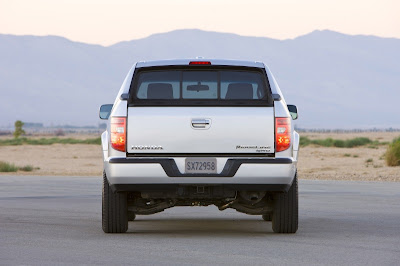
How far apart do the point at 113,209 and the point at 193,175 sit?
4.18 feet

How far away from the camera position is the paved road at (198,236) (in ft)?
33.7

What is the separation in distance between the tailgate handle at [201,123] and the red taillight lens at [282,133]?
2.65 ft

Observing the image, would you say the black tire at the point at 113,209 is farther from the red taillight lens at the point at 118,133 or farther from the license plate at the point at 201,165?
the license plate at the point at 201,165

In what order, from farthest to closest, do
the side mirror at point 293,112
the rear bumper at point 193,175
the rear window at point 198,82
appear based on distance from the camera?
the side mirror at point 293,112 < the rear window at point 198,82 < the rear bumper at point 193,175

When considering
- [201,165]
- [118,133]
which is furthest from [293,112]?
[118,133]

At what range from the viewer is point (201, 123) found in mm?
11656

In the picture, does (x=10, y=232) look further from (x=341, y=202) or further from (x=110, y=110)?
(x=341, y=202)

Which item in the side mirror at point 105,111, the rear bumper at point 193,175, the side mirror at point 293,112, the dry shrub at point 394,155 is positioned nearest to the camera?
the rear bumper at point 193,175

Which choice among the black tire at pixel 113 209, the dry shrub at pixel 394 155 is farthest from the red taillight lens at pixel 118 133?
the dry shrub at pixel 394 155

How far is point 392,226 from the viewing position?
46.2 feet

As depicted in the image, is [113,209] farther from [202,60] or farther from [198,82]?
[202,60]

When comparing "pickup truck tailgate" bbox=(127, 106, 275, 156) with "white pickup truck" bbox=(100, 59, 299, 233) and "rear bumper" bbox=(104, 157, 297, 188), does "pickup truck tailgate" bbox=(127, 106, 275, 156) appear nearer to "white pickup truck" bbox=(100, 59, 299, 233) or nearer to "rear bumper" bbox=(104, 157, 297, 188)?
"white pickup truck" bbox=(100, 59, 299, 233)

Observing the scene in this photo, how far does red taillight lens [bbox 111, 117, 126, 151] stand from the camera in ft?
38.1

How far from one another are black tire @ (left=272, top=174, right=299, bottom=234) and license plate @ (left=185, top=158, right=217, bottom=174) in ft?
3.77
